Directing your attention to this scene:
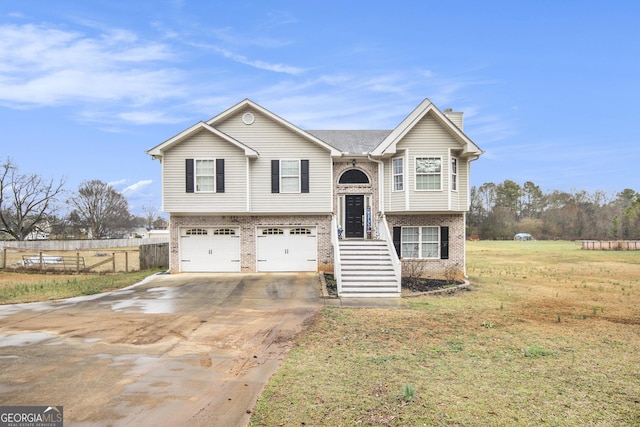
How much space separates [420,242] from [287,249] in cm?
618

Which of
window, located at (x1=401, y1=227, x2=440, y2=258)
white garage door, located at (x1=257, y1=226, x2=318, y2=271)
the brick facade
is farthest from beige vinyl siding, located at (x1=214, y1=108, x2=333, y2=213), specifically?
window, located at (x1=401, y1=227, x2=440, y2=258)

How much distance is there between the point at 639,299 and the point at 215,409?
1554cm

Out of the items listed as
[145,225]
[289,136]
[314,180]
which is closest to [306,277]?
[314,180]

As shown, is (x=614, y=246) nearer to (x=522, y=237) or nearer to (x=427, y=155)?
Result: (x=522, y=237)

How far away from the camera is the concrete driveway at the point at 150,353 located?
523 cm

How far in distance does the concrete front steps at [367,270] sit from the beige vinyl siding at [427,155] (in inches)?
91.6

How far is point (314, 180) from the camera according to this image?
1814 cm

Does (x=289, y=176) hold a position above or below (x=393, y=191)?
above

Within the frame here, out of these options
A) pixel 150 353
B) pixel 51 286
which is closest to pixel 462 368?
pixel 150 353

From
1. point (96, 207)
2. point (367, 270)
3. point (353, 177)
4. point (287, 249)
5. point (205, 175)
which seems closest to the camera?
point (367, 270)

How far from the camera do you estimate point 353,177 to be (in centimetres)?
1888

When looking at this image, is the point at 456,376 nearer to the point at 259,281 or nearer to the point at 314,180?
the point at 259,281

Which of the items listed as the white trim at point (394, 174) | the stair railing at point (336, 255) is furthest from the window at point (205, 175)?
the white trim at point (394, 174)

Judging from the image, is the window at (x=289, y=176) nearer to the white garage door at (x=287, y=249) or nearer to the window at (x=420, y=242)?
the white garage door at (x=287, y=249)
